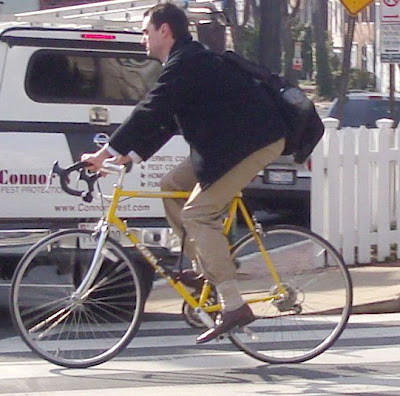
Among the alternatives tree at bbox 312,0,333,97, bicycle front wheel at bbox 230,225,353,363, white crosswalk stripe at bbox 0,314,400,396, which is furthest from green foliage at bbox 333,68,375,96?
bicycle front wheel at bbox 230,225,353,363

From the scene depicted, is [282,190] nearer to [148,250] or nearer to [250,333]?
[148,250]

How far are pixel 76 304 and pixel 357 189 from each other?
14.6ft

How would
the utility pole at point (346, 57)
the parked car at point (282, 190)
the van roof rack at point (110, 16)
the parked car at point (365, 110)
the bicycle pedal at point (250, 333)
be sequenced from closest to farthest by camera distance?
1. the bicycle pedal at point (250, 333)
2. the van roof rack at point (110, 16)
3. the parked car at point (282, 190)
4. the utility pole at point (346, 57)
5. the parked car at point (365, 110)

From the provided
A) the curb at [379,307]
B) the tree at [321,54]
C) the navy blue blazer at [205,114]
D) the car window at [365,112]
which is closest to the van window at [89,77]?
the navy blue blazer at [205,114]

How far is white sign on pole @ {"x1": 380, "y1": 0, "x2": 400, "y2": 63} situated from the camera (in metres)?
12.5

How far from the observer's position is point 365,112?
16.7m

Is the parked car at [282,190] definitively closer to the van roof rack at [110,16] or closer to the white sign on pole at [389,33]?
the white sign on pole at [389,33]

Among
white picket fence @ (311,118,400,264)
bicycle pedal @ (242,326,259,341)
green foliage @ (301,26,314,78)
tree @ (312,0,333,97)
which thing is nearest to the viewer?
bicycle pedal @ (242,326,259,341)

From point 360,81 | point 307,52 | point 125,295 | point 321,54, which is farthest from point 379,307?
point 307,52

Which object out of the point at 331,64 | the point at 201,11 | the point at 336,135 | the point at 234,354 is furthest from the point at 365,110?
the point at 331,64

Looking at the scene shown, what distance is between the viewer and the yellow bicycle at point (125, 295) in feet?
20.8

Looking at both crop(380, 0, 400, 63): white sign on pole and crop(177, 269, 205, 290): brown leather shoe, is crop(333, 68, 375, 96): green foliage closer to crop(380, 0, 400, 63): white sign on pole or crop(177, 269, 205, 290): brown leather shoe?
crop(380, 0, 400, 63): white sign on pole

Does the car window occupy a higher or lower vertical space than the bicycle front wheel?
lower

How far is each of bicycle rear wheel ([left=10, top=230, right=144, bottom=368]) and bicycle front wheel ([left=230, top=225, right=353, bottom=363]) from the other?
23.8 inches
